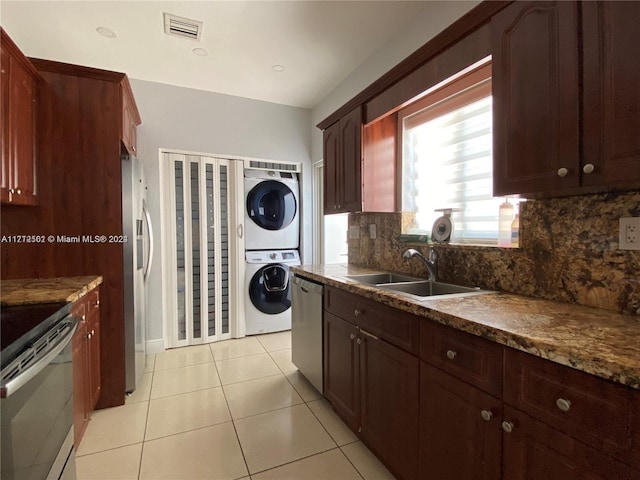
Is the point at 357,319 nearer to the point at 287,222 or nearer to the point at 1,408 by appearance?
the point at 1,408


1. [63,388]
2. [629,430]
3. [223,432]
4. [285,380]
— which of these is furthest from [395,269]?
[63,388]

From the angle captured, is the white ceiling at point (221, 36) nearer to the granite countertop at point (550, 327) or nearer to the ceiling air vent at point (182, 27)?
the ceiling air vent at point (182, 27)

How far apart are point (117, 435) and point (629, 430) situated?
2.39 m

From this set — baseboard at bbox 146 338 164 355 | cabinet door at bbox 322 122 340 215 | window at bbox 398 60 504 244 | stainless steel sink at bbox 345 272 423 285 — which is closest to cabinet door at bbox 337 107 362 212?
cabinet door at bbox 322 122 340 215

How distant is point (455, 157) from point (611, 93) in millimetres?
1180

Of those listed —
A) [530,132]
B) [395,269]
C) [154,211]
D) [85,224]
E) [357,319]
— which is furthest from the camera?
[154,211]

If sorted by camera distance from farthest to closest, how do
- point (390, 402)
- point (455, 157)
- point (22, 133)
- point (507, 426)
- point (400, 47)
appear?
point (400, 47)
point (455, 157)
point (22, 133)
point (390, 402)
point (507, 426)

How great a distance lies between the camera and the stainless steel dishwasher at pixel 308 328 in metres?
2.24

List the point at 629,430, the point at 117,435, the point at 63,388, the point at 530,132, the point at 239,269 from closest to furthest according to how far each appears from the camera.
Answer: the point at 629,430, the point at 530,132, the point at 63,388, the point at 117,435, the point at 239,269

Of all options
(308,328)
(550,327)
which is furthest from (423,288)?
(550,327)

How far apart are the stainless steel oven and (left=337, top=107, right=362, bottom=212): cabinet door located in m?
1.85

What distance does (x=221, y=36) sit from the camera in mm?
2441

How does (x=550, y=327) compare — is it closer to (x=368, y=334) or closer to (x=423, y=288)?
(x=368, y=334)

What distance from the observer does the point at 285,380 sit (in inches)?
103
